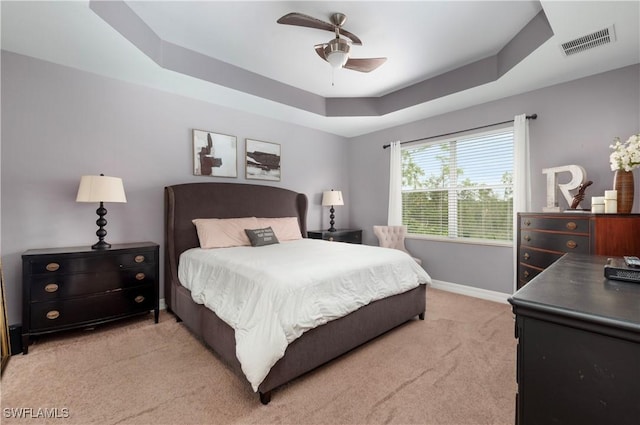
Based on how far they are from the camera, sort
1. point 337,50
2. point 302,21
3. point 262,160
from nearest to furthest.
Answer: point 302,21 < point 337,50 < point 262,160

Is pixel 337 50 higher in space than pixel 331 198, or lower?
higher

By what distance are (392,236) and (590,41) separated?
305 centimetres

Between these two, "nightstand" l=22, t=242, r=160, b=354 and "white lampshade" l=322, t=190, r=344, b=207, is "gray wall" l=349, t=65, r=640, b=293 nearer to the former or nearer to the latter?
"white lampshade" l=322, t=190, r=344, b=207

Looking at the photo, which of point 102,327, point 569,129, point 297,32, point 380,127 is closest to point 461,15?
point 297,32

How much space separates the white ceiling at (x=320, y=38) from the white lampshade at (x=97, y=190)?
1141mm

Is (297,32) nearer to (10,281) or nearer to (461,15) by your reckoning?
(461,15)

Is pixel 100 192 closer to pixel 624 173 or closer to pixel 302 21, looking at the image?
pixel 302 21

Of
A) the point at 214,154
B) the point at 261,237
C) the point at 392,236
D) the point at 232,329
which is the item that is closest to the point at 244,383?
the point at 232,329

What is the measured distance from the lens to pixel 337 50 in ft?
7.55

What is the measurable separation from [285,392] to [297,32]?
118 inches

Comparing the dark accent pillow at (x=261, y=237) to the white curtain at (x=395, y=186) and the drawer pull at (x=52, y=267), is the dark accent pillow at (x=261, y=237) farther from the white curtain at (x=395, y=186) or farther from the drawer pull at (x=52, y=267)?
the white curtain at (x=395, y=186)

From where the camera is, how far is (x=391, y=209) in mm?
4676

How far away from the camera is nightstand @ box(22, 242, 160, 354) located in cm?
234

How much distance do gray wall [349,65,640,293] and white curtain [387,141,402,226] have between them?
292 mm
